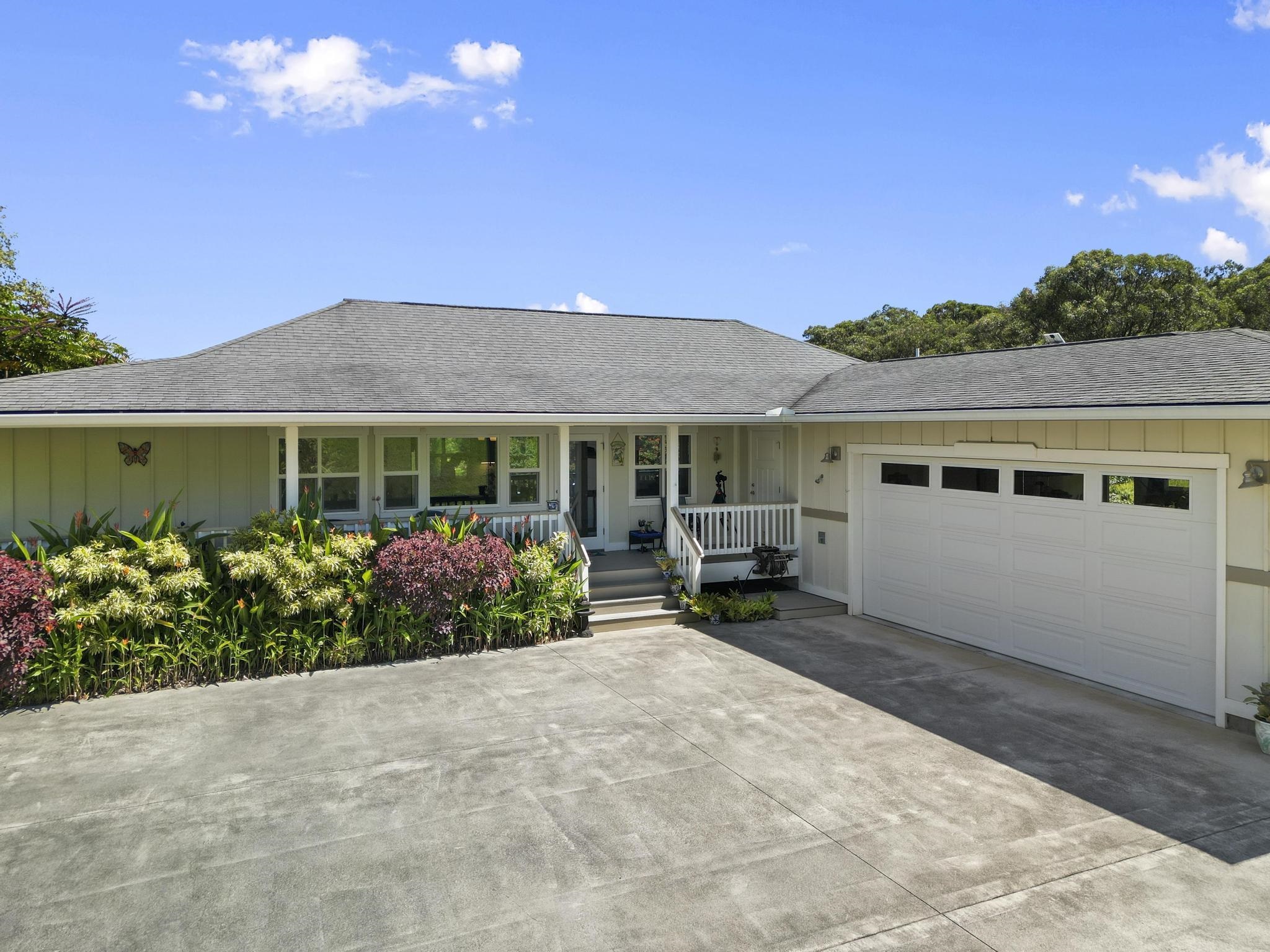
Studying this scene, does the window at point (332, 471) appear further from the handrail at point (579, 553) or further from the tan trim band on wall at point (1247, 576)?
the tan trim band on wall at point (1247, 576)

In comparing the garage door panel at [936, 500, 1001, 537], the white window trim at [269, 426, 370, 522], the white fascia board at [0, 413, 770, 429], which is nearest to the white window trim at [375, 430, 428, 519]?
the white window trim at [269, 426, 370, 522]

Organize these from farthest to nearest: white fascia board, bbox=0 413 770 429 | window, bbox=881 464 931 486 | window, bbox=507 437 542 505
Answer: window, bbox=507 437 542 505
window, bbox=881 464 931 486
white fascia board, bbox=0 413 770 429

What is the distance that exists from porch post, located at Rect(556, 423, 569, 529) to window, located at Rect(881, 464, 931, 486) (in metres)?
4.38

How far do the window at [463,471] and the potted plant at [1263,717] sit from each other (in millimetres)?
9186

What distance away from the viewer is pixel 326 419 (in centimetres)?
873

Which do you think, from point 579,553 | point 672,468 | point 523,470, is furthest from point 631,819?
point 523,470

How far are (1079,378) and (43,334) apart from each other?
19632 mm

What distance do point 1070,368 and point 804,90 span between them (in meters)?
9.23

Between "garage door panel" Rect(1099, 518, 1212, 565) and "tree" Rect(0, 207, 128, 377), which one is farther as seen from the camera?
"tree" Rect(0, 207, 128, 377)

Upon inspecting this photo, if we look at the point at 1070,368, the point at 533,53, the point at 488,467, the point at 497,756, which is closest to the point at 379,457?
the point at 488,467

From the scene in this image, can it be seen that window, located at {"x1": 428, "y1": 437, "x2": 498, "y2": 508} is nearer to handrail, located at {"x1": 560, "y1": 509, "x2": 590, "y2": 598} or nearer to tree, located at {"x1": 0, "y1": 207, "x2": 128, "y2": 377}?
handrail, located at {"x1": 560, "y1": 509, "x2": 590, "y2": 598}

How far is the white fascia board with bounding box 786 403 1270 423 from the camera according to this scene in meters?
6.00

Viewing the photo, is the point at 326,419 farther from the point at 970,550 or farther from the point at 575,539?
the point at 970,550

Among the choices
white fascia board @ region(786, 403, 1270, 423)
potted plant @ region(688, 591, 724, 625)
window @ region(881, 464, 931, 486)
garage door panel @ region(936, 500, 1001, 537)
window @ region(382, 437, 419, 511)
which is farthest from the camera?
window @ region(382, 437, 419, 511)
